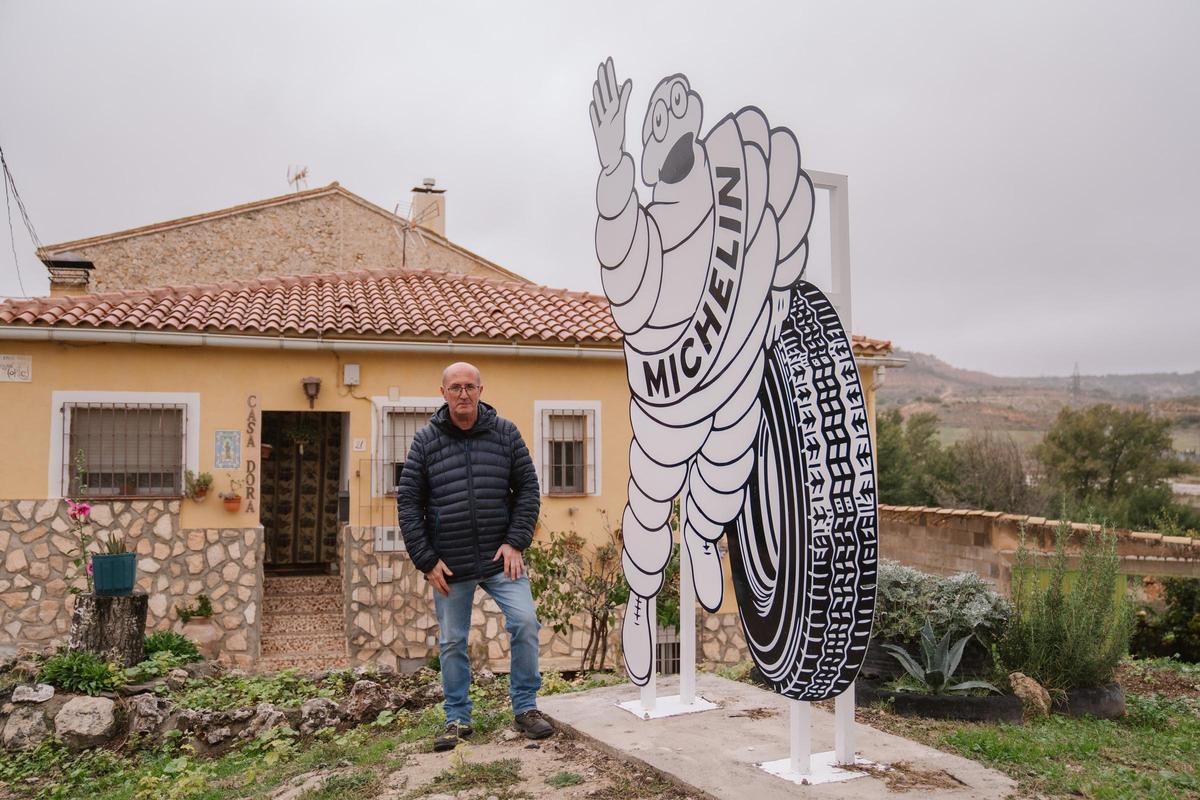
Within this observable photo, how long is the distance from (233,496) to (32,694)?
302 centimetres

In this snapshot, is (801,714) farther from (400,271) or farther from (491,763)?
(400,271)

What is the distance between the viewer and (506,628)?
4.91 m

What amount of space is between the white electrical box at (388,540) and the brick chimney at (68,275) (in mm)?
7675

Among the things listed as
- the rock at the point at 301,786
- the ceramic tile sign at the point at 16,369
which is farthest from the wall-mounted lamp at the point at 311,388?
the rock at the point at 301,786

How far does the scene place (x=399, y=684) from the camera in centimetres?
791

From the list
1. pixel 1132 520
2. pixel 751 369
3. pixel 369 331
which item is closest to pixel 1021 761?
pixel 751 369

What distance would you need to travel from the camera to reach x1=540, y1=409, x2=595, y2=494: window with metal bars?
36.9ft

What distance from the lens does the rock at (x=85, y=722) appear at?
24.1 ft

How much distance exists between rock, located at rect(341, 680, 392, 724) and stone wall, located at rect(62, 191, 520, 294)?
11.9 m

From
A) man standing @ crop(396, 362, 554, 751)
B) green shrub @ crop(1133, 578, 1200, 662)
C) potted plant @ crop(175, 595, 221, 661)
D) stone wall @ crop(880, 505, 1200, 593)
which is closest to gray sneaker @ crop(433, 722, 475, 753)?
man standing @ crop(396, 362, 554, 751)

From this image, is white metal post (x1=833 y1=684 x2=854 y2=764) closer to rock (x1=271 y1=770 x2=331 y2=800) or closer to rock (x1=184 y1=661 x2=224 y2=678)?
rock (x1=271 y1=770 x2=331 y2=800)

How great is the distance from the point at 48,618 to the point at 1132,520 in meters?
28.6

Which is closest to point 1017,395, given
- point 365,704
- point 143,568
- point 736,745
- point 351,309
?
point 351,309

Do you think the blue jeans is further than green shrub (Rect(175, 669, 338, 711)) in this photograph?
No
